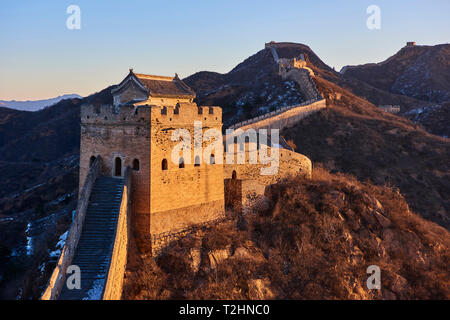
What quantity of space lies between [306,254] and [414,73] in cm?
8631

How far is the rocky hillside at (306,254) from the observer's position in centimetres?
1296

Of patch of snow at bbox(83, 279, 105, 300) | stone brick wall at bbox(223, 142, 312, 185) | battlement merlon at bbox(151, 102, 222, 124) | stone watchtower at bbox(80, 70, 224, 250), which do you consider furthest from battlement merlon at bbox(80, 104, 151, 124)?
patch of snow at bbox(83, 279, 105, 300)

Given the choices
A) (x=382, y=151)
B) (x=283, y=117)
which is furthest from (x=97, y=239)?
(x=382, y=151)

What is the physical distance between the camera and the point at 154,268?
12.8 metres

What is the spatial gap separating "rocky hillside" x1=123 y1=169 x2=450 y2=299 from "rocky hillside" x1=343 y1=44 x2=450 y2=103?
65.6 metres

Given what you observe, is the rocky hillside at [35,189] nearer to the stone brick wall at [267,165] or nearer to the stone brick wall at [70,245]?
the stone brick wall at [70,245]

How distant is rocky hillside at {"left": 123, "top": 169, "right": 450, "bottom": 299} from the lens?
42.5ft

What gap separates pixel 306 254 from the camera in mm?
15180

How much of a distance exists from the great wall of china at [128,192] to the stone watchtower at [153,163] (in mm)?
34

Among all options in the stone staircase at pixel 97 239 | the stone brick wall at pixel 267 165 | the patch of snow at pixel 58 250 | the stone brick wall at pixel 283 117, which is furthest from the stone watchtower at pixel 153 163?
the stone brick wall at pixel 283 117

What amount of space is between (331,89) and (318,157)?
2047 cm

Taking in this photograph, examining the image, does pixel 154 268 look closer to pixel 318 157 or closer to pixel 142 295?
pixel 142 295

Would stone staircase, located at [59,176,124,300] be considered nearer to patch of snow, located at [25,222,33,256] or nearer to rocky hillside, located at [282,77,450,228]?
patch of snow, located at [25,222,33,256]

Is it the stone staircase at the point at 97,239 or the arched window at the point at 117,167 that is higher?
the arched window at the point at 117,167
